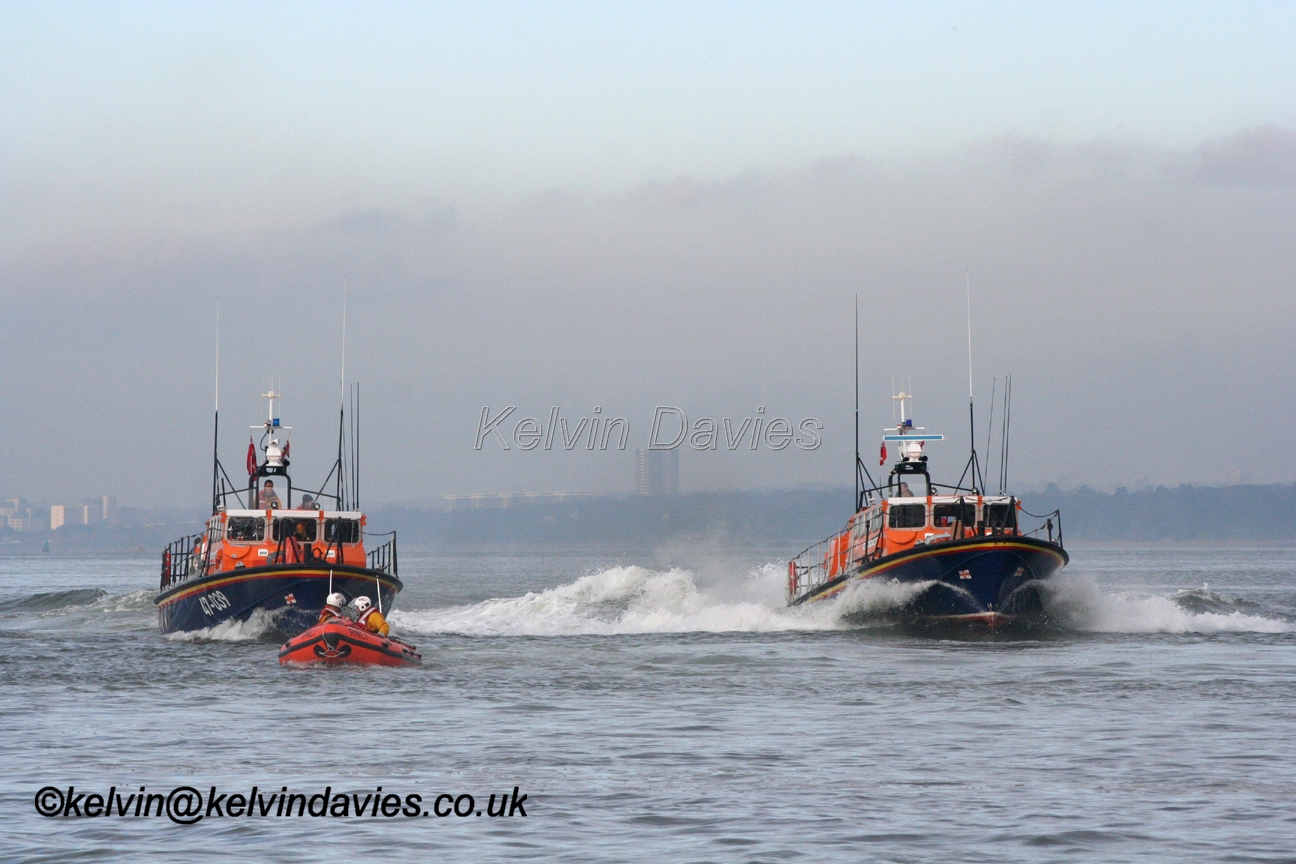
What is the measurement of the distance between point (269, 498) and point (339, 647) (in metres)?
7.71

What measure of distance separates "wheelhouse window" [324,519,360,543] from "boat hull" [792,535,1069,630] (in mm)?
12234

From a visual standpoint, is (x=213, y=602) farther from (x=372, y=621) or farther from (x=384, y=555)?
(x=372, y=621)

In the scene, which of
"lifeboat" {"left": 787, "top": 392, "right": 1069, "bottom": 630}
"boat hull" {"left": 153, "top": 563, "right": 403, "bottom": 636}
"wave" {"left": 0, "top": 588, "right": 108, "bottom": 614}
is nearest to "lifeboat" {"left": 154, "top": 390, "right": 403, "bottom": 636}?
"boat hull" {"left": 153, "top": 563, "right": 403, "bottom": 636}

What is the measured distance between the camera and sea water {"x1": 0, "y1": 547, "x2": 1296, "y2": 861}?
12.8 meters

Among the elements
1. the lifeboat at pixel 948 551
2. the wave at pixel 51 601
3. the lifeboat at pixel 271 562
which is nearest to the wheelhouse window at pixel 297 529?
the lifeboat at pixel 271 562

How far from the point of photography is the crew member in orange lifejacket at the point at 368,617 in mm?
26859

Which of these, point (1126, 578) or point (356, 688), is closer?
point (356, 688)

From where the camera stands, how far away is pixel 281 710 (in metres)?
20.9

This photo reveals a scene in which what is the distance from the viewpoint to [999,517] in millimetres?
32875

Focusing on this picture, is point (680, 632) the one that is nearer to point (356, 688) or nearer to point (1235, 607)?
point (356, 688)

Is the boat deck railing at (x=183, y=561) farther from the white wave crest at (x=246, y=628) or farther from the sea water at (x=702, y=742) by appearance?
the white wave crest at (x=246, y=628)

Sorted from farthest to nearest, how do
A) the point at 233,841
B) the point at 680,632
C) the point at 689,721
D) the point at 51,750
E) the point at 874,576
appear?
the point at 680,632 → the point at 874,576 → the point at 689,721 → the point at 51,750 → the point at 233,841

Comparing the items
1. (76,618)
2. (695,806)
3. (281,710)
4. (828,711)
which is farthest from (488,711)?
Answer: (76,618)

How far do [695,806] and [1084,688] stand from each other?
1130 cm
